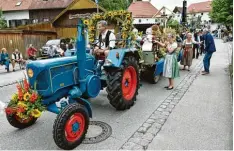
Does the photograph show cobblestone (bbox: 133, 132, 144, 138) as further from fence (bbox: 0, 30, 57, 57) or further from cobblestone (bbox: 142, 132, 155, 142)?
fence (bbox: 0, 30, 57, 57)

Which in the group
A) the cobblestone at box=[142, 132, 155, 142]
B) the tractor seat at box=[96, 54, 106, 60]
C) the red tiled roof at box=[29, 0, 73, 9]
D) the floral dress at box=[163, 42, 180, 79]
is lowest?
the cobblestone at box=[142, 132, 155, 142]

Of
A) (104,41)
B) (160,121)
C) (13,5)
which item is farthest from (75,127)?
(13,5)

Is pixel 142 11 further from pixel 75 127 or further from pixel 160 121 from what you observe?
pixel 75 127

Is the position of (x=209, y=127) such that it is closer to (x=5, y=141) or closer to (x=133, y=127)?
(x=133, y=127)

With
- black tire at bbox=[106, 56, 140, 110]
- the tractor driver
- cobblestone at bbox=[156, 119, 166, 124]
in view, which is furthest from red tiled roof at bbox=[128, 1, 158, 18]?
cobblestone at bbox=[156, 119, 166, 124]

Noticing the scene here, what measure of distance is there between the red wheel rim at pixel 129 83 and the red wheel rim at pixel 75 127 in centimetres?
165

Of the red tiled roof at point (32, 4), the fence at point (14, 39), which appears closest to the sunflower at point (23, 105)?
the fence at point (14, 39)

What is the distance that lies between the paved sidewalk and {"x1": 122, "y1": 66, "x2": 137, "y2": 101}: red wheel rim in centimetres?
109

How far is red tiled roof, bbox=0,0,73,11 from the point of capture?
28.2m

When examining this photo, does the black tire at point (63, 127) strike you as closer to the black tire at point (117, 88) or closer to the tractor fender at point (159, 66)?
the black tire at point (117, 88)

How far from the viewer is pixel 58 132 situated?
136 inches

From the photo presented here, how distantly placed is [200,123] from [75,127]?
247cm

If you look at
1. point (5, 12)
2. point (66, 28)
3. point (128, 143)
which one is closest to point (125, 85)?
point (128, 143)

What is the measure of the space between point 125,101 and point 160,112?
819mm
